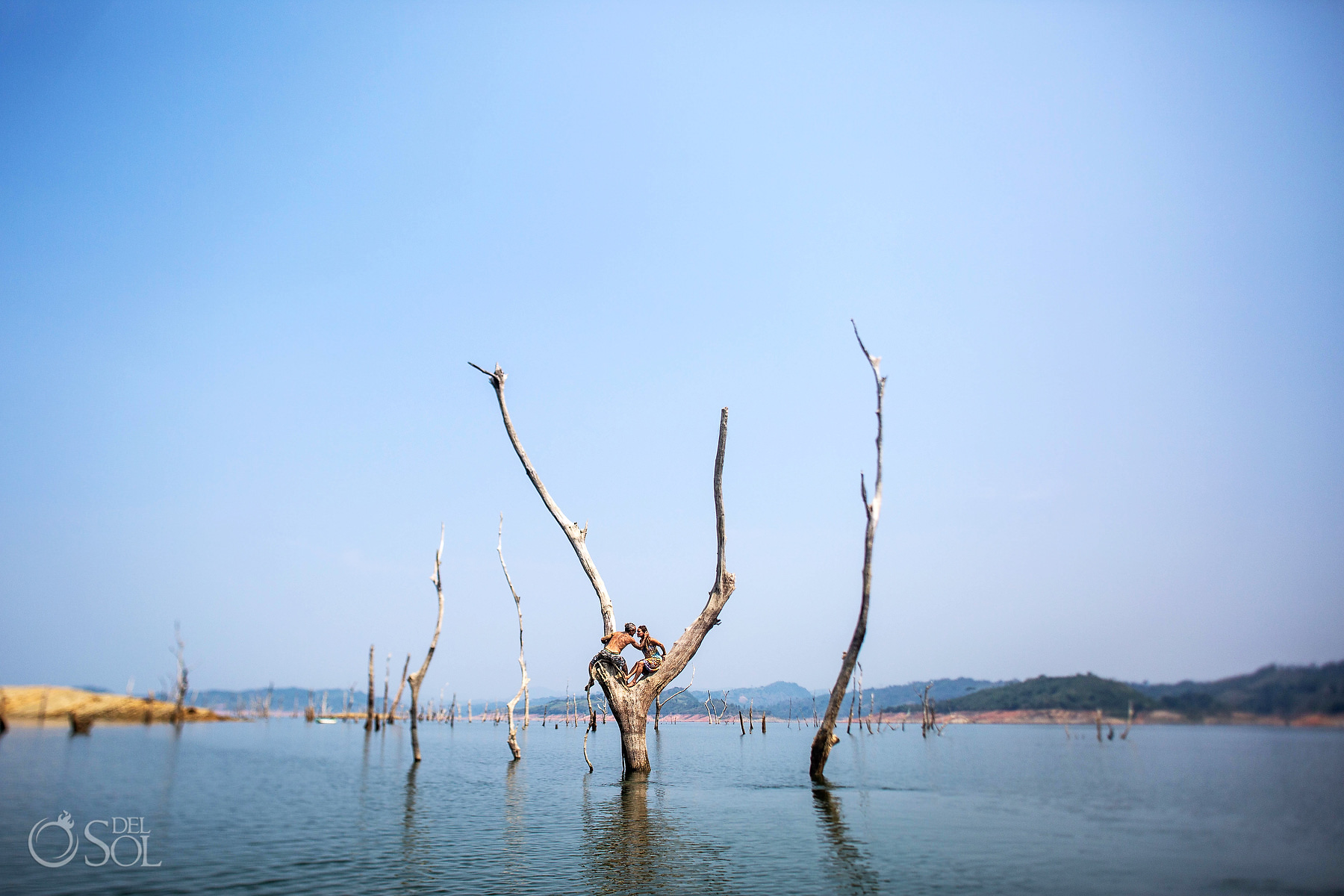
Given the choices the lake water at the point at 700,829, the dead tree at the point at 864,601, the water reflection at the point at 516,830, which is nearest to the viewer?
the lake water at the point at 700,829

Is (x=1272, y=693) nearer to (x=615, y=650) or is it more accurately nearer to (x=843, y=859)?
(x=843, y=859)

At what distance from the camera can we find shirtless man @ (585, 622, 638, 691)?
1769 centimetres

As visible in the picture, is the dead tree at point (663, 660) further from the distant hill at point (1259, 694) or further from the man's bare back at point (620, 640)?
the distant hill at point (1259, 694)

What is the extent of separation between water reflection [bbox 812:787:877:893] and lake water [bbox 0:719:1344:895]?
5 cm

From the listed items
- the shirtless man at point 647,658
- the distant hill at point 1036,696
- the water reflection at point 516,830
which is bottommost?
the distant hill at point 1036,696

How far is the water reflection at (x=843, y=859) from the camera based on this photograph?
28.9 feet

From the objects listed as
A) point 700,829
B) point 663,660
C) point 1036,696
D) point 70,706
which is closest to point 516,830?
point 700,829

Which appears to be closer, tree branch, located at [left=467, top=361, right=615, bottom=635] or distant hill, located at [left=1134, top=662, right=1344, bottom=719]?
distant hill, located at [left=1134, top=662, right=1344, bottom=719]

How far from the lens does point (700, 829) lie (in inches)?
505

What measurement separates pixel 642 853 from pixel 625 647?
7382 mm

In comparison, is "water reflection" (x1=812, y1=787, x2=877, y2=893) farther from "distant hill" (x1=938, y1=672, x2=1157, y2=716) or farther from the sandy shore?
the sandy shore

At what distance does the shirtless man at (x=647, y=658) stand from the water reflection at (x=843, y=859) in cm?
498

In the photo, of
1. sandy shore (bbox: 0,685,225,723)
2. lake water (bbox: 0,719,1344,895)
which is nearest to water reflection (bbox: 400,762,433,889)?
lake water (bbox: 0,719,1344,895)

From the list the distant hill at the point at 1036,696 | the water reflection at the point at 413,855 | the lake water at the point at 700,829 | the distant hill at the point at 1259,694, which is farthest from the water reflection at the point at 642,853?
the distant hill at the point at 1036,696
